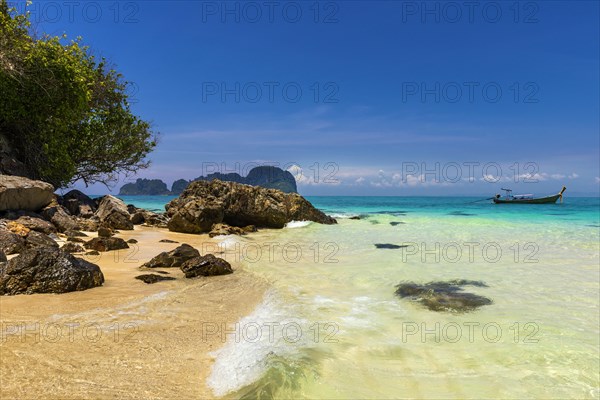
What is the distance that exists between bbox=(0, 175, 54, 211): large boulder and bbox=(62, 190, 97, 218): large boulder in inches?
190

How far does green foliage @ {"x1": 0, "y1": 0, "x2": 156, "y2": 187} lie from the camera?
17406mm

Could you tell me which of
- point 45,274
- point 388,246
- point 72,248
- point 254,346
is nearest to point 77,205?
point 72,248

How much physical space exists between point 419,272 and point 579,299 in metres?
3.66

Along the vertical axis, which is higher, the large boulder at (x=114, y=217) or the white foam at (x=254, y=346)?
the large boulder at (x=114, y=217)

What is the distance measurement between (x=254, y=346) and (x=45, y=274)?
431cm

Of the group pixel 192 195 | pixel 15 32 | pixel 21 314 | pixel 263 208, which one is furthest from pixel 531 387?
pixel 15 32

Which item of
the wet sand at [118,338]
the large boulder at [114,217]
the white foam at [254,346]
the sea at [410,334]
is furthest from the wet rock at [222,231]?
the white foam at [254,346]

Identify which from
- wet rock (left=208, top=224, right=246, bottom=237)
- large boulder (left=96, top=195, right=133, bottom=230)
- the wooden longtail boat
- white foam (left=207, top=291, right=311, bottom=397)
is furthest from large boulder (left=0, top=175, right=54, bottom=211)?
the wooden longtail boat

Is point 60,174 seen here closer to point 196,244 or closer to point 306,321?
point 196,244

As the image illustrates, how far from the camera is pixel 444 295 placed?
26.3 ft

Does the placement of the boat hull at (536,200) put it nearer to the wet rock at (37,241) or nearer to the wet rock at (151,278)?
the wet rock at (151,278)

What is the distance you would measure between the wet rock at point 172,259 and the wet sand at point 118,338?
1.46 metres

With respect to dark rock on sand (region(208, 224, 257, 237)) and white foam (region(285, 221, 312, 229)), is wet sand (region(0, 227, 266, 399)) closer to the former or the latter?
dark rock on sand (region(208, 224, 257, 237))

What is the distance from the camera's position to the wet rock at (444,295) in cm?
726
